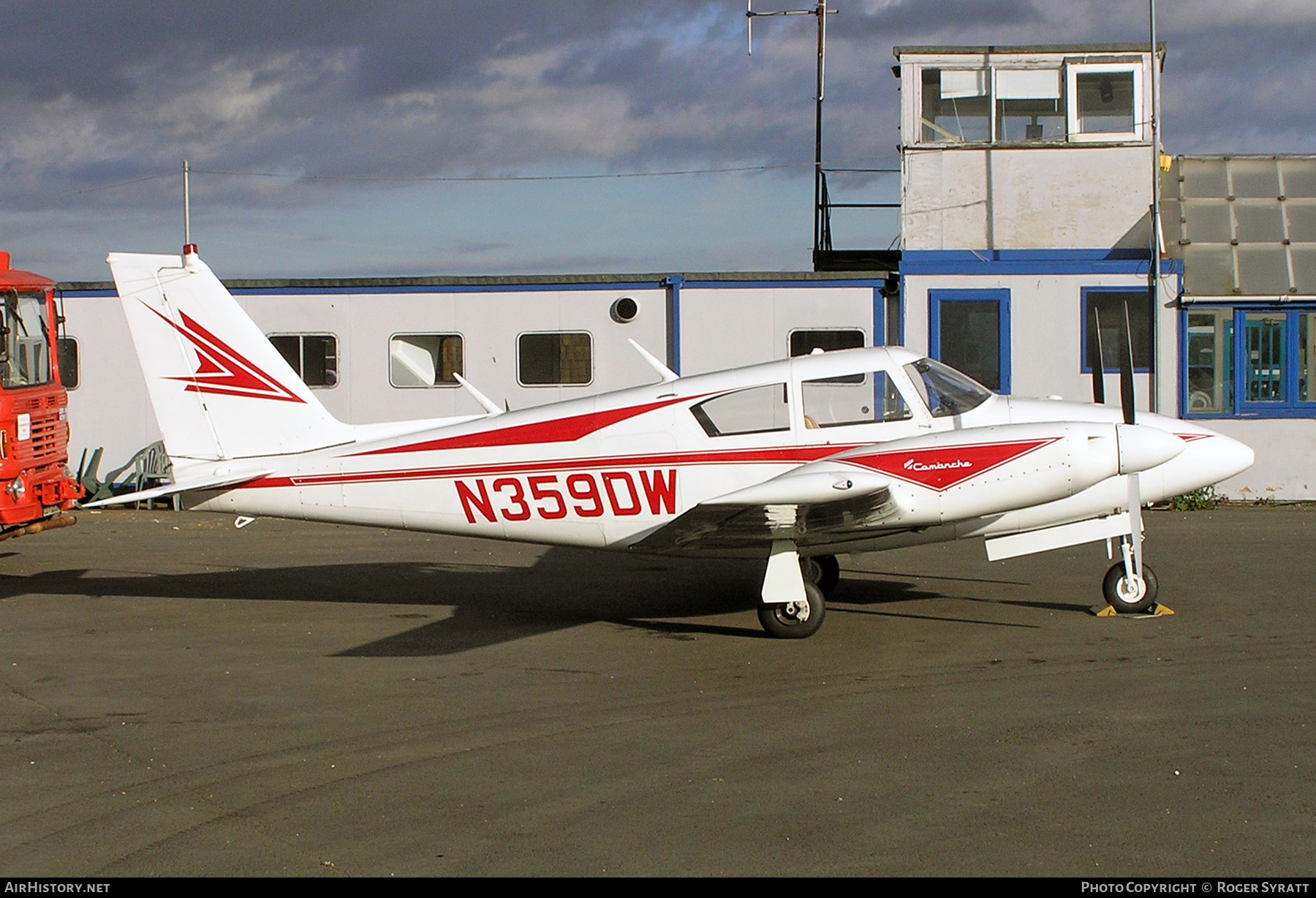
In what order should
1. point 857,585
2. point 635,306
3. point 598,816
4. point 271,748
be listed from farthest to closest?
point 635,306 < point 857,585 < point 271,748 < point 598,816

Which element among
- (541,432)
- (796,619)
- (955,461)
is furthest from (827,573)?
(541,432)

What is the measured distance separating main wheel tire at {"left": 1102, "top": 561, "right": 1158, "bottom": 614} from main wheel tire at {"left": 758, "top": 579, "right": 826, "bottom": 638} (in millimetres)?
2462

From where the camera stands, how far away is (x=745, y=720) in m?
7.03

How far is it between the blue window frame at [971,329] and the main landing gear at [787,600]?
9467mm

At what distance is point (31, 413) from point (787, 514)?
733cm

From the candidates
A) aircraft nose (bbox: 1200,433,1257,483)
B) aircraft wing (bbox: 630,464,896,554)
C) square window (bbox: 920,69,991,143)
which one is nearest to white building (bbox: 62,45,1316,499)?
square window (bbox: 920,69,991,143)

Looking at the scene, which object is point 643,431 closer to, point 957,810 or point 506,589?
point 506,589

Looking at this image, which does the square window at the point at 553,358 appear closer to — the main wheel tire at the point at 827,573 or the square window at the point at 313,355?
the square window at the point at 313,355

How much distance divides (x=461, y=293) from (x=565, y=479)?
9526 millimetres

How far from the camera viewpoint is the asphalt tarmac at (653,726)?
504cm

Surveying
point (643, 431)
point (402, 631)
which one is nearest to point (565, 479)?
point (643, 431)

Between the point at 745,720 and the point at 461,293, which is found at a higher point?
the point at 461,293

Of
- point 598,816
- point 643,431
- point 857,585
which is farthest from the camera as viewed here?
point 857,585

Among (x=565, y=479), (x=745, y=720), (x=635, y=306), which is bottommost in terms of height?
(x=745, y=720)
